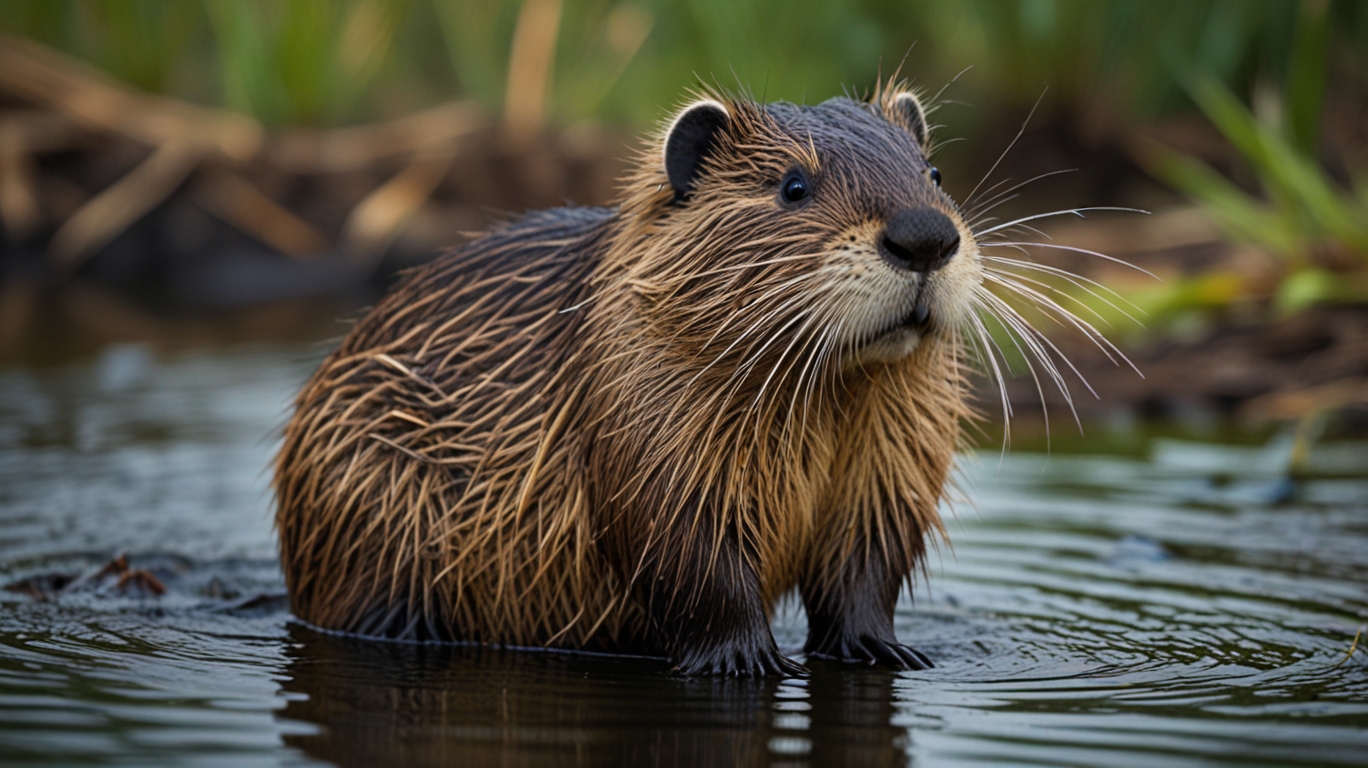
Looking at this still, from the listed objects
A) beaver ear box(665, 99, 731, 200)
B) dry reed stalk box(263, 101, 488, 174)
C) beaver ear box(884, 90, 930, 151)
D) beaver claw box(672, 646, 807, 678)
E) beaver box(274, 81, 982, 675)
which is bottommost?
beaver claw box(672, 646, 807, 678)

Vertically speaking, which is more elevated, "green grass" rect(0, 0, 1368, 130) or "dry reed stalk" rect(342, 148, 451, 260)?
"green grass" rect(0, 0, 1368, 130)

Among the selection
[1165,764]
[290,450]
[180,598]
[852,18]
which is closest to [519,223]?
[290,450]

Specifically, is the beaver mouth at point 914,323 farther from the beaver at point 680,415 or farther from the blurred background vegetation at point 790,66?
the blurred background vegetation at point 790,66

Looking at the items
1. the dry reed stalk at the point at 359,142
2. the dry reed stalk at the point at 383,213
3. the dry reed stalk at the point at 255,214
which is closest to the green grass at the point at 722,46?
the dry reed stalk at the point at 359,142

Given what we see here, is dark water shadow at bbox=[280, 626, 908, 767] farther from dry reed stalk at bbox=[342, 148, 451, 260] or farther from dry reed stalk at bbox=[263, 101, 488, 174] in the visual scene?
dry reed stalk at bbox=[263, 101, 488, 174]

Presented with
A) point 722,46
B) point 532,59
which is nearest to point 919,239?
point 722,46

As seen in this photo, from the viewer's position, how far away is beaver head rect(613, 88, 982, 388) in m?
3.76

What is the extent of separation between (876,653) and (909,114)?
1.35 m

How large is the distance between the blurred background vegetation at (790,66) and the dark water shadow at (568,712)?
759cm

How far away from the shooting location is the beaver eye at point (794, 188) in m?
4.02

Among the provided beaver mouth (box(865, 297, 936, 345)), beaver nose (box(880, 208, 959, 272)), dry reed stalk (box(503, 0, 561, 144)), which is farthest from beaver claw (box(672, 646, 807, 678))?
dry reed stalk (box(503, 0, 561, 144))

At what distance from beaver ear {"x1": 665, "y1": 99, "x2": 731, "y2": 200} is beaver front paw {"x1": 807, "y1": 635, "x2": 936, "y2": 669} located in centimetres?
117

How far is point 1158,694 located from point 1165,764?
0.58m

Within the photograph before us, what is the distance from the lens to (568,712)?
363cm
